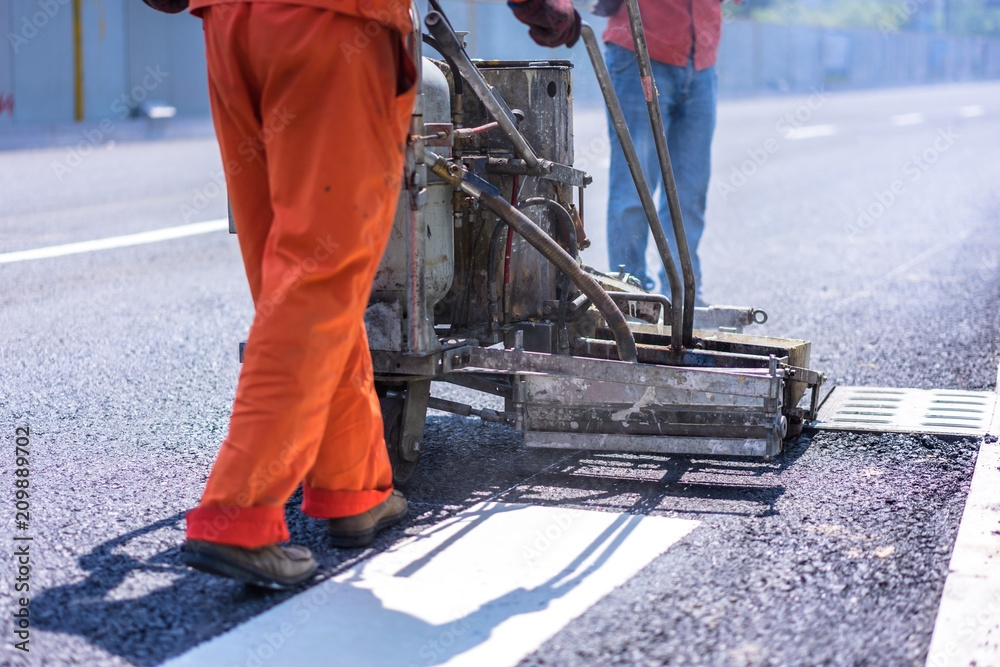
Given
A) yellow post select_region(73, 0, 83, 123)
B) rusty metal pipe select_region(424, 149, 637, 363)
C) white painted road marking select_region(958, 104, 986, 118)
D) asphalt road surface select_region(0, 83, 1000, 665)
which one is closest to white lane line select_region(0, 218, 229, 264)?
asphalt road surface select_region(0, 83, 1000, 665)

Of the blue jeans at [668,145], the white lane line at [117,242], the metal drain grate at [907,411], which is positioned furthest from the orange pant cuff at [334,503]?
the white lane line at [117,242]

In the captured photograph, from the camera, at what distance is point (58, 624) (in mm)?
2506

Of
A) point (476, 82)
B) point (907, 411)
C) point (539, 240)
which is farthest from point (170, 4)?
point (907, 411)

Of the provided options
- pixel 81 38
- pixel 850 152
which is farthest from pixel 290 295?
pixel 81 38

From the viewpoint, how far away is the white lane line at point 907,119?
2328cm

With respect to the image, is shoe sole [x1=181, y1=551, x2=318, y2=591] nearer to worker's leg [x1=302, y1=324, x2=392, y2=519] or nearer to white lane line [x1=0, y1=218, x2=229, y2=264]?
worker's leg [x1=302, y1=324, x2=392, y2=519]

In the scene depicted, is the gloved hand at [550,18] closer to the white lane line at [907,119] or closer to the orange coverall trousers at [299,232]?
the orange coverall trousers at [299,232]

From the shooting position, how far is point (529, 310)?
3852 millimetres

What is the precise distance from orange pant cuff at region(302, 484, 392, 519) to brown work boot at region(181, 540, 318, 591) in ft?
0.81

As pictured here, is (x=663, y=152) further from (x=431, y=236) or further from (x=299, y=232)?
(x=299, y=232)

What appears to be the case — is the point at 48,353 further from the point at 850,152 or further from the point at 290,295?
the point at 850,152

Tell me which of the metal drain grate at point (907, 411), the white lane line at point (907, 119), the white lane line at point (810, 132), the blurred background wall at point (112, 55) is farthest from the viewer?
the white lane line at point (907, 119)

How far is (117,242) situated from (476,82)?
19.4 feet

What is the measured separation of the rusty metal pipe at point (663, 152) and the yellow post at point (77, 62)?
60.8ft
